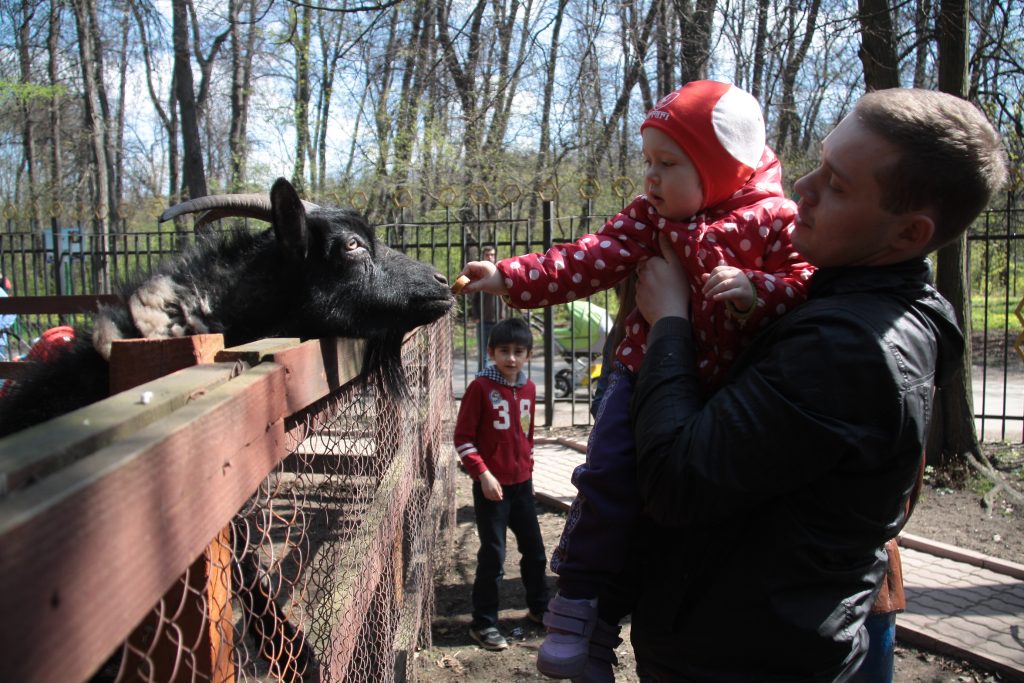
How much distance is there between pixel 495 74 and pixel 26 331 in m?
10.6

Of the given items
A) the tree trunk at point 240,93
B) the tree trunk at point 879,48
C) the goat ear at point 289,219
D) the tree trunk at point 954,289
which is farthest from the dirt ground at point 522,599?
the tree trunk at point 240,93

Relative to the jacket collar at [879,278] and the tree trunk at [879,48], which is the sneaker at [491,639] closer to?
the jacket collar at [879,278]

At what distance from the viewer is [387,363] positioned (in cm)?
324

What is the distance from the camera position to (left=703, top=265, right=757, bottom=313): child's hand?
158 cm

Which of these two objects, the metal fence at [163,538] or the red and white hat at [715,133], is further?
the red and white hat at [715,133]

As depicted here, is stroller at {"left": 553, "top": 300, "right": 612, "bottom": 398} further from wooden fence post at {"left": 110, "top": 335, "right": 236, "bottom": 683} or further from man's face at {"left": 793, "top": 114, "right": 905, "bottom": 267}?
wooden fence post at {"left": 110, "top": 335, "right": 236, "bottom": 683}

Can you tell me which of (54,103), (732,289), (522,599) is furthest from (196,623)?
(54,103)

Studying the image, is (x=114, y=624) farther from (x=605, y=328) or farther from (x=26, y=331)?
(x=26, y=331)

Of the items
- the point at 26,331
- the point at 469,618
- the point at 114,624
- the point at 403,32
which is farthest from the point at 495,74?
the point at 114,624

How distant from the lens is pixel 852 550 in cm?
140

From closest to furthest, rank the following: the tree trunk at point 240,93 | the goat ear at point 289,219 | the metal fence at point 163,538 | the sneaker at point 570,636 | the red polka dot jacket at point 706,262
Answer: the metal fence at point 163,538, the red polka dot jacket at point 706,262, the sneaker at point 570,636, the goat ear at point 289,219, the tree trunk at point 240,93

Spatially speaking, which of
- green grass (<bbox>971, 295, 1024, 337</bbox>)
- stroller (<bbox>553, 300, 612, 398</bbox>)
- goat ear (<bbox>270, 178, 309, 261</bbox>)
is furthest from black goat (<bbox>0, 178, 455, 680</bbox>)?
green grass (<bbox>971, 295, 1024, 337</bbox>)

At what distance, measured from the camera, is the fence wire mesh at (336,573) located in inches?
45.4

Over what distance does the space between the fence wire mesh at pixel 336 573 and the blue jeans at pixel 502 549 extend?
0.32 metres
